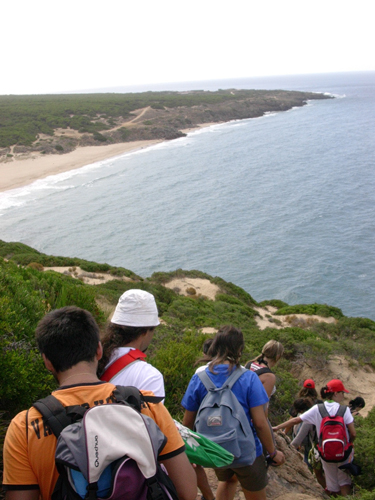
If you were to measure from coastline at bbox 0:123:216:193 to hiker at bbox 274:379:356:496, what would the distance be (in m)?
35.6

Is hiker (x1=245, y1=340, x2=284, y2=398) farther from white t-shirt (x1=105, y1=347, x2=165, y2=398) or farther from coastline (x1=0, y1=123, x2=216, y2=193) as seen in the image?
coastline (x1=0, y1=123, x2=216, y2=193)

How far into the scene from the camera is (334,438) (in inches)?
161

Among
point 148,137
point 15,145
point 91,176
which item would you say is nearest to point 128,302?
point 91,176

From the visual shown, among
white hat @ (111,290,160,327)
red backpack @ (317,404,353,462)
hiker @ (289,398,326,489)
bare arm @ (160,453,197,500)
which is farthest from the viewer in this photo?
hiker @ (289,398,326,489)

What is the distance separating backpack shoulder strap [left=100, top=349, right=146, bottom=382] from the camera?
2.43m

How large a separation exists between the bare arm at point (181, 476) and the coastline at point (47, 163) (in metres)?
36.9

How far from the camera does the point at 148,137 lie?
61812 mm

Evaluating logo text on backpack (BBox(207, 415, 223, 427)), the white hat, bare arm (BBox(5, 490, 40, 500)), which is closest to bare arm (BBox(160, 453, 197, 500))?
bare arm (BBox(5, 490, 40, 500))

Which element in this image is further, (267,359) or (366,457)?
(366,457)

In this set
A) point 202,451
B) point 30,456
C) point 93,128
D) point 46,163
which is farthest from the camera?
point 93,128

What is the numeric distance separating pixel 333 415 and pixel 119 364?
2.73 m

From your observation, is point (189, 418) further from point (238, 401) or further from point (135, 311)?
point (135, 311)

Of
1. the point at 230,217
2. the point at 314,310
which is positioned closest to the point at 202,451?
the point at 314,310

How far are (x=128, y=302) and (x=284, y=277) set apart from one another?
20.2m
